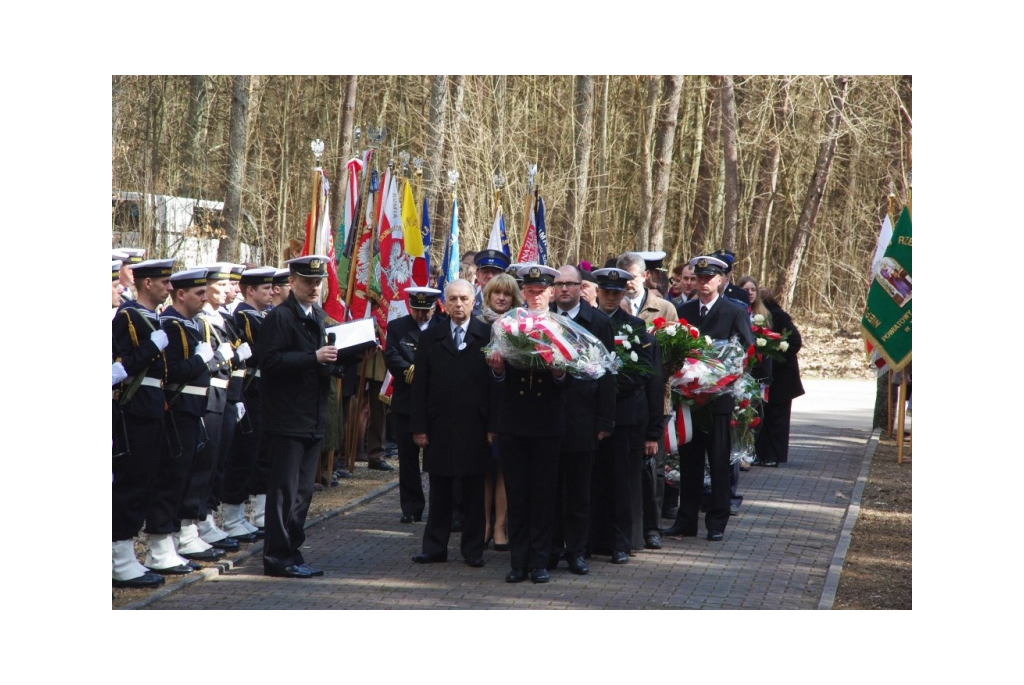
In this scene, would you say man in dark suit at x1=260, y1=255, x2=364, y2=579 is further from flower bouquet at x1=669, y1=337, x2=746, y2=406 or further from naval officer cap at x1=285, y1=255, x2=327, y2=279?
flower bouquet at x1=669, y1=337, x2=746, y2=406

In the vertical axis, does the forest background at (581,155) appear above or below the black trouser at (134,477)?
above

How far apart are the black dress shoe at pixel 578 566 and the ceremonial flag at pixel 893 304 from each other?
278 inches

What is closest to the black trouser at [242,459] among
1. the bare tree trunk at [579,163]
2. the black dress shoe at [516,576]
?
the black dress shoe at [516,576]

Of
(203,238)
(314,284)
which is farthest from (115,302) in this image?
(203,238)

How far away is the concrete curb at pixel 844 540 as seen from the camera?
26.2ft

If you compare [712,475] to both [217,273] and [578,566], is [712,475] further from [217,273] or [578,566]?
[217,273]

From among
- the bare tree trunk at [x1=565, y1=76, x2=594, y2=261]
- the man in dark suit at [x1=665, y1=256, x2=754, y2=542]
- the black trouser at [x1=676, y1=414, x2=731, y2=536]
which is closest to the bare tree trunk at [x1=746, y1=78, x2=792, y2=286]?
the bare tree trunk at [x1=565, y1=76, x2=594, y2=261]

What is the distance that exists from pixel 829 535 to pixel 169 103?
16.9 meters

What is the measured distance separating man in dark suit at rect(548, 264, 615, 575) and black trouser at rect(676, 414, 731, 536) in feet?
5.23

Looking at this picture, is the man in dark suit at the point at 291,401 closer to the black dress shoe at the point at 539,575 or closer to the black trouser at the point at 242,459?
the black trouser at the point at 242,459

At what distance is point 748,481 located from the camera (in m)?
13.2

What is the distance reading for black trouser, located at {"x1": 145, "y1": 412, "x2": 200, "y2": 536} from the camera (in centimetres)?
820

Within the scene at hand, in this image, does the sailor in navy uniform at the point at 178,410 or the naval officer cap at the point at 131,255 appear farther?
the naval officer cap at the point at 131,255

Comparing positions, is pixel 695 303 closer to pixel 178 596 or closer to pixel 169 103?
pixel 178 596
